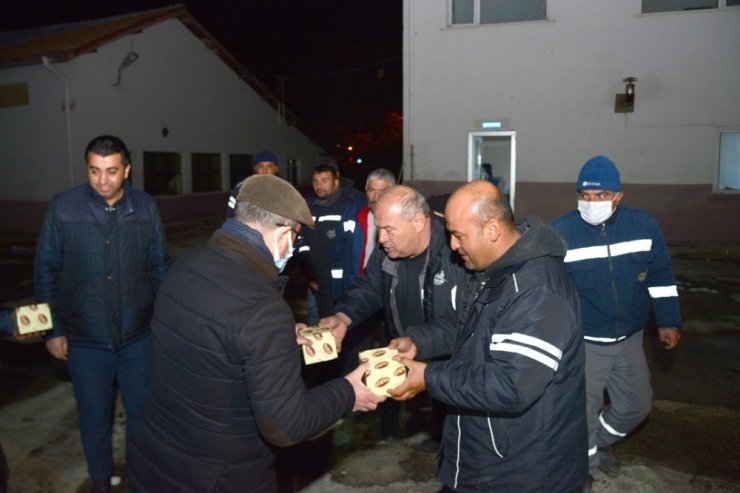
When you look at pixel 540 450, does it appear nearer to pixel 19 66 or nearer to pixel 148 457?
pixel 148 457

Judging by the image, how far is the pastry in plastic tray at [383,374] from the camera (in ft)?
8.18

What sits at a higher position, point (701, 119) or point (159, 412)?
point (701, 119)

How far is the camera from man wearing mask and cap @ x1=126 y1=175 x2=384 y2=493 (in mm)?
1927

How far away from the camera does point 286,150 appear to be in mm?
26797

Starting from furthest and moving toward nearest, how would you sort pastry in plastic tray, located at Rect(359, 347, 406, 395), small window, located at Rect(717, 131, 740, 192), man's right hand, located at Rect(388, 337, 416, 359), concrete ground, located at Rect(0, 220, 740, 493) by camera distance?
1. small window, located at Rect(717, 131, 740, 192)
2. concrete ground, located at Rect(0, 220, 740, 493)
3. man's right hand, located at Rect(388, 337, 416, 359)
4. pastry in plastic tray, located at Rect(359, 347, 406, 395)

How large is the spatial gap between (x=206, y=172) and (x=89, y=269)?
19.3m

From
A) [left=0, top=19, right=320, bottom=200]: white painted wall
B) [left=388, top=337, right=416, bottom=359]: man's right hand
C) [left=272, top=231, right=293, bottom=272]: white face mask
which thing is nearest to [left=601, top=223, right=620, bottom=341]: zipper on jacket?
[left=388, top=337, right=416, bottom=359]: man's right hand

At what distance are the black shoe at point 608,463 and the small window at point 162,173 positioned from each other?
17457 mm

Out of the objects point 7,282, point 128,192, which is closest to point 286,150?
point 7,282

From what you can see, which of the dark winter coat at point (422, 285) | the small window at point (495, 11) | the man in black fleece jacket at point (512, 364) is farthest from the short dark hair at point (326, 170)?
the small window at point (495, 11)

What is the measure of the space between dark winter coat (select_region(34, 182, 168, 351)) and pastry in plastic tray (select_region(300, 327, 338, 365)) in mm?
1231

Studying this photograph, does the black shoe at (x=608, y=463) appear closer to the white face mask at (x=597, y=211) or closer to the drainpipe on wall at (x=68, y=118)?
the white face mask at (x=597, y=211)

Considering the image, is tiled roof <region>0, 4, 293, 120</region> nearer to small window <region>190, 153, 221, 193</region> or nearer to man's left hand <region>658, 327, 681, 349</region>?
small window <region>190, 153, 221, 193</region>

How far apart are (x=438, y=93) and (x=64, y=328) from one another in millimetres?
11654
